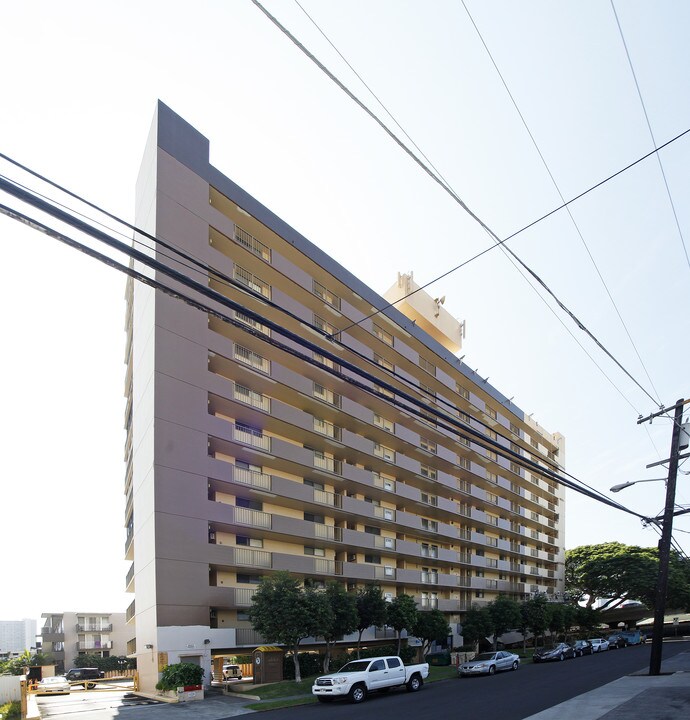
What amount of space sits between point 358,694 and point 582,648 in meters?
36.0

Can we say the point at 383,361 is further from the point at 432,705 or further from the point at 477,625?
the point at 432,705

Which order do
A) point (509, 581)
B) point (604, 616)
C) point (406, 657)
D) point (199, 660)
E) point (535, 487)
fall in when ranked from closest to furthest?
point (199, 660) < point (406, 657) < point (509, 581) < point (535, 487) < point (604, 616)

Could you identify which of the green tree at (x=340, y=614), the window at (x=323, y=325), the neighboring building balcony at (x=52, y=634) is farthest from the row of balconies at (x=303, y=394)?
the neighboring building balcony at (x=52, y=634)

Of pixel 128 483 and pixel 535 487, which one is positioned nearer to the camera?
pixel 128 483

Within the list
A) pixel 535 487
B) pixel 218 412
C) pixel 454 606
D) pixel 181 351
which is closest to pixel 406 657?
pixel 454 606

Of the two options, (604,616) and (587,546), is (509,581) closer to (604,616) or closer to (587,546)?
(587,546)

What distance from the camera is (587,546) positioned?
91562 millimetres

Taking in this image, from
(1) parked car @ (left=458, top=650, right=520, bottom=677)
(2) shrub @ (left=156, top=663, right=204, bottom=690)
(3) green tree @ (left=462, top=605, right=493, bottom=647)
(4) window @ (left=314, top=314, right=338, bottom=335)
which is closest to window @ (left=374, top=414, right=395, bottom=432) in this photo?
(4) window @ (left=314, top=314, right=338, bottom=335)

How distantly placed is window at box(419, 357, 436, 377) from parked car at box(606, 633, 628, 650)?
31.3 meters

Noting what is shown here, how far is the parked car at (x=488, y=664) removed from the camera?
126 feet

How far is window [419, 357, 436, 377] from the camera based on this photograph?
204 ft

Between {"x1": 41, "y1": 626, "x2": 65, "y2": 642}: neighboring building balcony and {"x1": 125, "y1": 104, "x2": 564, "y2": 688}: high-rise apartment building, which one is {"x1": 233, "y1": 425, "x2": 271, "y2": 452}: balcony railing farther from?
{"x1": 41, "y1": 626, "x2": 65, "y2": 642}: neighboring building balcony

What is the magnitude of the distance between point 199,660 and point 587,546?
2818 inches

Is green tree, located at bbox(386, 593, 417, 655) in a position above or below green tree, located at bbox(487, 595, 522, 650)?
above
